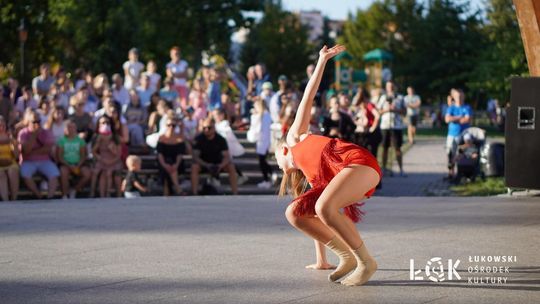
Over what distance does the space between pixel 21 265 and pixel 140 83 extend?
13.5 meters

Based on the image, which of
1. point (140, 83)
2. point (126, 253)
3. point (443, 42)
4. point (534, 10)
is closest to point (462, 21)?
point (443, 42)

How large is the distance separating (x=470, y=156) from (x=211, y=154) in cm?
528

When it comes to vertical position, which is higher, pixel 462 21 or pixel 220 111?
pixel 462 21

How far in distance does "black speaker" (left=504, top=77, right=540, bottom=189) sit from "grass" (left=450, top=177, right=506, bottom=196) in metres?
5.80

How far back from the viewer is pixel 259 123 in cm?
1983

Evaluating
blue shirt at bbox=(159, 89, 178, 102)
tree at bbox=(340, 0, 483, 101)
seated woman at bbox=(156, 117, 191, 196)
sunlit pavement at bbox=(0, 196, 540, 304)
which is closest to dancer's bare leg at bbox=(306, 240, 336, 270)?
sunlit pavement at bbox=(0, 196, 540, 304)

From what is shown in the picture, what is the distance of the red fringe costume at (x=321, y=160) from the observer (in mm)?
7773

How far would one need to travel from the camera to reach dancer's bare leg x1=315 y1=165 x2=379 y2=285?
761cm

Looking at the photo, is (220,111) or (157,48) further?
(157,48)

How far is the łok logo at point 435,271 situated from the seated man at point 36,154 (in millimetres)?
9503

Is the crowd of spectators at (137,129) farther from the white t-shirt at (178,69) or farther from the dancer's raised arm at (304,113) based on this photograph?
the dancer's raised arm at (304,113)

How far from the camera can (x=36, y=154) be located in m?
17.2

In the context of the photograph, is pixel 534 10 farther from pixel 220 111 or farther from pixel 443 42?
pixel 443 42

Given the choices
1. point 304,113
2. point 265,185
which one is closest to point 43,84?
point 265,185
